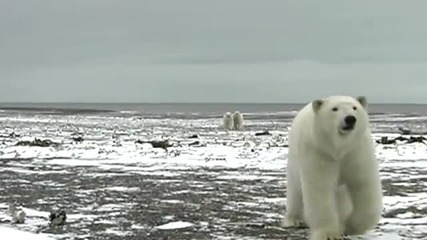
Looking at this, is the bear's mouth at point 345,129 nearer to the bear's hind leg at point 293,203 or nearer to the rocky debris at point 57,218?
the bear's hind leg at point 293,203

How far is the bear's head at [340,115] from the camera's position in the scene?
263 inches

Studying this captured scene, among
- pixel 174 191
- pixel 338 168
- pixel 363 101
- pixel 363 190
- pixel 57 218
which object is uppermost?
A: pixel 363 101

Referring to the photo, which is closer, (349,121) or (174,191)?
(349,121)

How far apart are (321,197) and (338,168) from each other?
31 cm

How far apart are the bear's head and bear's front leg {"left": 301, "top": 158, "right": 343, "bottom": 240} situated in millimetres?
333

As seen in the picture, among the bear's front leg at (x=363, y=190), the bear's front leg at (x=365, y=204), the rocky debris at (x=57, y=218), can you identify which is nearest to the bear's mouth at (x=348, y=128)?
the bear's front leg at (x=363, y=190)

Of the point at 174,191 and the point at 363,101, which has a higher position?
the point at 363,101

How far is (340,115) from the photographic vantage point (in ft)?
22.1

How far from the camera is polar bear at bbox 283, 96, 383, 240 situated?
22.4 ft

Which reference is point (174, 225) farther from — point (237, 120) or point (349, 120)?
point (237, 120)

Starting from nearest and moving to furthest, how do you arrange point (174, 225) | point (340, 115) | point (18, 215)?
point (340, 115) < point (174, 225) < point (18, 215)

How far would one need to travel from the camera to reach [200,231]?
26.6 ft

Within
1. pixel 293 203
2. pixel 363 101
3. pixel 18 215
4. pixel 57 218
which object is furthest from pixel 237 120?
pixel 363 101

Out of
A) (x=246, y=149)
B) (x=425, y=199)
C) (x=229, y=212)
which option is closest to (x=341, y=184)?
(x=229, y=212)
